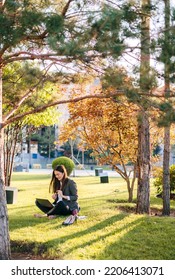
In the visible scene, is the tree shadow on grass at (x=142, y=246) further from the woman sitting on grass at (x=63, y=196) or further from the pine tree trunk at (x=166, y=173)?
the pine tree trunk at (x=166, y=173)

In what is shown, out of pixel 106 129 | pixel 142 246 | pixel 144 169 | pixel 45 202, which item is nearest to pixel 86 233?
pixel 142 246

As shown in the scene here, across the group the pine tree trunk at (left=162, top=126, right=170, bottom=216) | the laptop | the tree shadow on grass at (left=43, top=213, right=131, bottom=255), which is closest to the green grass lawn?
the tree shadow on grass at (left=43, top=213, right=131, bottom=255)

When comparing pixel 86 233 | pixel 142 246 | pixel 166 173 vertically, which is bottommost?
pixel 142 246

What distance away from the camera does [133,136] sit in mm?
11133

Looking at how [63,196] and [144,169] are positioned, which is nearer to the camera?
[63,196]

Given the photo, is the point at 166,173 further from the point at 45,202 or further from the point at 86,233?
the point at 86,233

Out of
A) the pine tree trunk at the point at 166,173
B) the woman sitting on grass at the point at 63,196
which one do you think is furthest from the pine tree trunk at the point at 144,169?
the woman sitting on grass at the point at 63,196

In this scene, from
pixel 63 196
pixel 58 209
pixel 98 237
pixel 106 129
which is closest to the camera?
pixel 98 237

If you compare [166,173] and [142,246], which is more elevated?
[166,173]

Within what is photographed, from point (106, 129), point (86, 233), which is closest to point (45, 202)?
point (86, 233)

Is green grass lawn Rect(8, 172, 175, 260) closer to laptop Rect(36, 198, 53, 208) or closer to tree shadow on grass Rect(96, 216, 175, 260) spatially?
tree shadow on grass Rect(96, 216, 175, 260)

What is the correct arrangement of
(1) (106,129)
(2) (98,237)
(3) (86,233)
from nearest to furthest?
(2) (98,237), (3) (86,233), (1) (106,129)

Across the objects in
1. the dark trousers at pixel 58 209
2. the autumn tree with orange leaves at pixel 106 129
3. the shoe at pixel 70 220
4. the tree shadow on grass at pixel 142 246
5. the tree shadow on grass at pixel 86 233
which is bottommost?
the tree shadow on grass at pixel 142 246

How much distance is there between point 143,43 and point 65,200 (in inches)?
138
